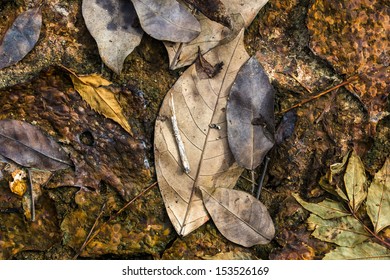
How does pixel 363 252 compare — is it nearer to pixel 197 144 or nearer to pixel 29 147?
pixel 197 144

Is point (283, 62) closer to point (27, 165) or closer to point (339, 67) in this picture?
point (339, 67)

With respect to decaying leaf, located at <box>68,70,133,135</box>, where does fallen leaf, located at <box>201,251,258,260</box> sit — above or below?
below

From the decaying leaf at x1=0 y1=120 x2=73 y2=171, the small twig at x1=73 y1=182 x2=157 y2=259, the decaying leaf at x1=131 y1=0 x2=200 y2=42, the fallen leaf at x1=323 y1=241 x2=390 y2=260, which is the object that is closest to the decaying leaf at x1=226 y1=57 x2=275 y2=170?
the decaying leaf at x1=131 y1=0 x2=200 y2=42

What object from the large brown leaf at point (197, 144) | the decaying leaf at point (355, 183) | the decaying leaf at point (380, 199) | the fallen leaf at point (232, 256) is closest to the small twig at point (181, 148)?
the large brown leaf at point (197, 144)

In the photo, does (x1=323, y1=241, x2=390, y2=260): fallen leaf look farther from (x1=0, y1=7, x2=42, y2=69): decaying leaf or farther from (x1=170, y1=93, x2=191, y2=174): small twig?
(x1=0, y1=7, x2=42, y2=69): decaying leaf

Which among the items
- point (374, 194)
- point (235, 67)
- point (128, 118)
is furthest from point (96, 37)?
point (374, 194)

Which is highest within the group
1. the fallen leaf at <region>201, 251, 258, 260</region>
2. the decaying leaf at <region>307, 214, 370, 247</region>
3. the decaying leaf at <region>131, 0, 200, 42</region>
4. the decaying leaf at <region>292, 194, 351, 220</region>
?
the decaying leaf at <region>131, 0, 200, 42</region>

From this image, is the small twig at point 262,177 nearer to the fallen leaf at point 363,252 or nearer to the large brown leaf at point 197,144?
the large brown leaf at point 197,144
